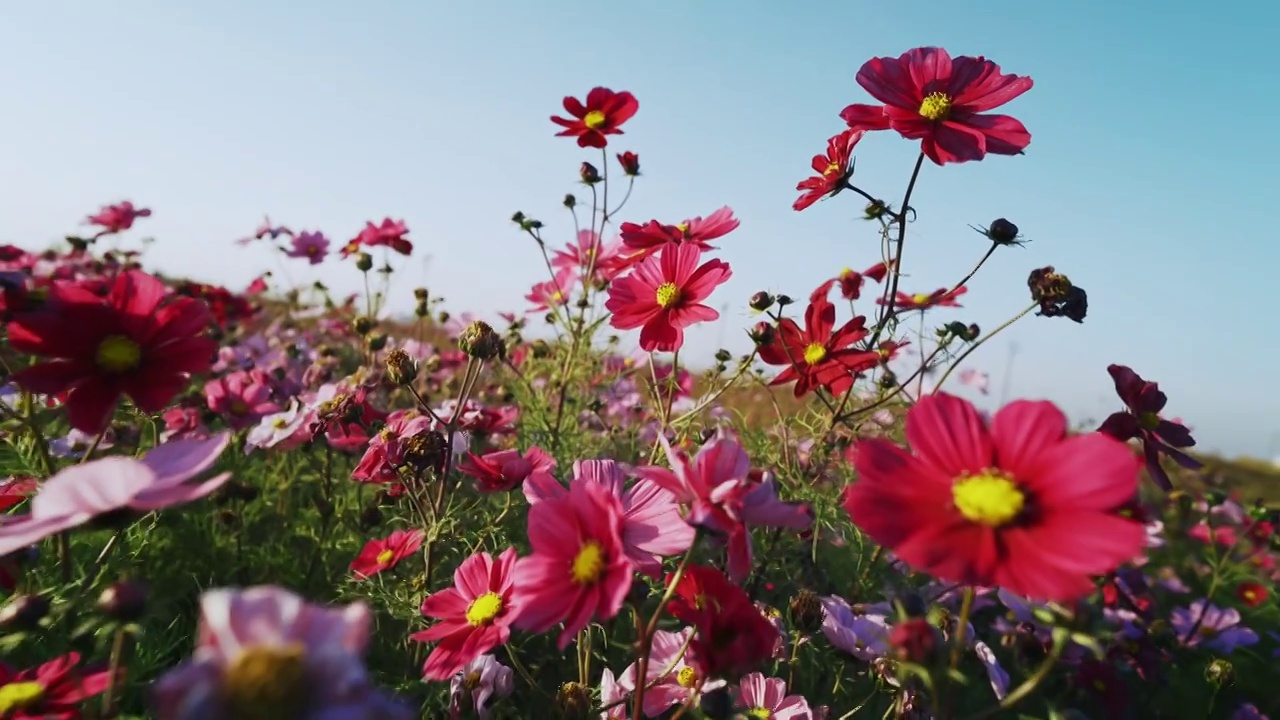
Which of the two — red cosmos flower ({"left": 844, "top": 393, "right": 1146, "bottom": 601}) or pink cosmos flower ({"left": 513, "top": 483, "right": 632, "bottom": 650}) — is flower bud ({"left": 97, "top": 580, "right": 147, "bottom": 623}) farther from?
red cosmos flower ({"left": 844, "top": 393, "right": 1146, "bottom": 601})

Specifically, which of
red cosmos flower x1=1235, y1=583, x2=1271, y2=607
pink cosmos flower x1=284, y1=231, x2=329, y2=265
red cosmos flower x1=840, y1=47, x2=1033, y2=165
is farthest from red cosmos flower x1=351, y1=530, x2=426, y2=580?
red cosmos flower x1=1235, y1=583, x2=1271, y2=607

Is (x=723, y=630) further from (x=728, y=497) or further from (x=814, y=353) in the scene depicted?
(x=814, y=353)

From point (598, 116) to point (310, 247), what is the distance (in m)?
1.90

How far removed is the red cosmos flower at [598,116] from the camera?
1.94 m

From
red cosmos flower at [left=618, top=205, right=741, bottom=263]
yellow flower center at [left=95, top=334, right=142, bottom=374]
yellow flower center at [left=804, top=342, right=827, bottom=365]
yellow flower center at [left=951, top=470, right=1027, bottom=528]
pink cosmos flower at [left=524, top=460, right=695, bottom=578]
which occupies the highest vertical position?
red cosmos flower at [left=618, top=205, right=741, bottom=263]

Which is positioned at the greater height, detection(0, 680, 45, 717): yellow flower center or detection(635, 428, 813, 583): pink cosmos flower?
detection(635, 428, 813, 583): pink cosmos flower

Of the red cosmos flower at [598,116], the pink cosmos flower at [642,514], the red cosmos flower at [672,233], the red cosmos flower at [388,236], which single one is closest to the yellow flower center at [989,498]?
the pink cosmos flower at [642,514]

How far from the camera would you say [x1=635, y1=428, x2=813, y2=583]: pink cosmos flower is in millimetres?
719

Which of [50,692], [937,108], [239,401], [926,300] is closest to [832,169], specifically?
[937,108]

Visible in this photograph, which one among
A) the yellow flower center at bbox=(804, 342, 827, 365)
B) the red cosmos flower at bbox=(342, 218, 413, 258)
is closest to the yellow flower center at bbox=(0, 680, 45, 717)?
the yellow flower center at bbox=(804, 342, 827, 365)

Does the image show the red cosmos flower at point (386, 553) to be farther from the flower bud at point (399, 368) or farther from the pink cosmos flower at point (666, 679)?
the pink cosmos flower at point (666, 679)

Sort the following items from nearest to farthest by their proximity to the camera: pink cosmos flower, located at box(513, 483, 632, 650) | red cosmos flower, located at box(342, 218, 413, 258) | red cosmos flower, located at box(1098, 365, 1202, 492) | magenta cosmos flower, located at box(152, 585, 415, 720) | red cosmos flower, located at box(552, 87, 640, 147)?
magenta cosmos flower, located at box(152, 585, 415, 720) → pink cosmos flower, located at box(513, 483, 632, 650) → red cosmos flower, located at box(1098, 365, 1202, 492) → red cosmos flower, located at box(552, 87, 640, 147) → red cosmos flower, located at box(342, 218, 413, 258)

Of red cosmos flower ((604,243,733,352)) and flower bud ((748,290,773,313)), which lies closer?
red cosmos flower ((604,243,733,352))

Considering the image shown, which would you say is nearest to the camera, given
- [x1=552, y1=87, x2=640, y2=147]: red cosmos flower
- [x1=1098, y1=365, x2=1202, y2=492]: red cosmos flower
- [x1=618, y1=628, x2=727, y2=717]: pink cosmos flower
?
[x1=618, y1=628, x2=727, y2=717]: pink cosmos flower
